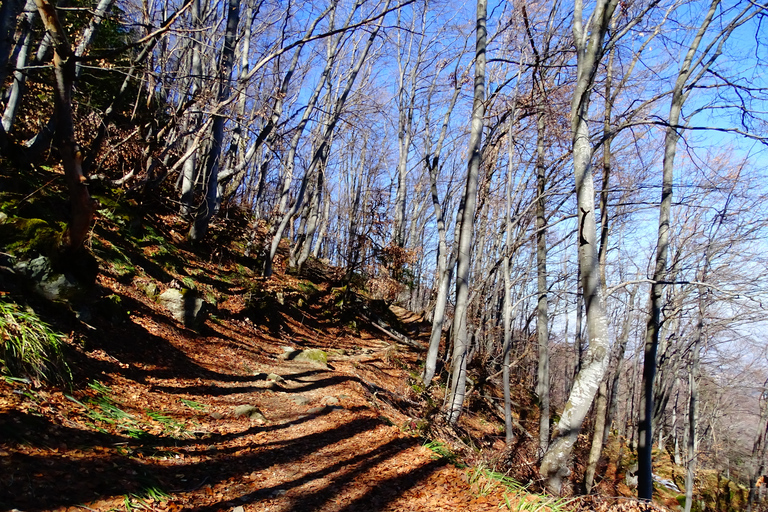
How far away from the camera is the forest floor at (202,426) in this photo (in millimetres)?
3041

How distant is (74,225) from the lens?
4711 mm

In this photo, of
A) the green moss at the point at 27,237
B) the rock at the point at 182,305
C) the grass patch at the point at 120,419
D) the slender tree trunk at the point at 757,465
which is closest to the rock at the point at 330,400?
the grass patch at the point at 120,419

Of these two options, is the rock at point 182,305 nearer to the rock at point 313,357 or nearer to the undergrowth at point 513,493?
the rock at point 313,357

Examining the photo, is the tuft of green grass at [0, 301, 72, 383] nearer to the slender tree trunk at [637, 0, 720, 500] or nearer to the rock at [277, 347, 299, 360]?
the rock at [277, 347, 299, 360]

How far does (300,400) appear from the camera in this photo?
20.3 feet

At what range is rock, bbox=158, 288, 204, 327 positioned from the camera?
7.35 m

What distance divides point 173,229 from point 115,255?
3.20 meters

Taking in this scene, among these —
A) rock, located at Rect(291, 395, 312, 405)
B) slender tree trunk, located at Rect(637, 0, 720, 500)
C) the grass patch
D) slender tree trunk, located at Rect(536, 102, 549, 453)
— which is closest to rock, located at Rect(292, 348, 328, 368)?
rock, located at Rect(291, 395, 312, 405)

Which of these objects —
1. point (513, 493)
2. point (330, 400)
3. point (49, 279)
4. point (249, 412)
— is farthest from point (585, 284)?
point (49, 279)

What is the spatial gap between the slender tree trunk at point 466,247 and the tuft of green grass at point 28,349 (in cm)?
516

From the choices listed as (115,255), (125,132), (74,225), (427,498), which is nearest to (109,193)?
(125,132)

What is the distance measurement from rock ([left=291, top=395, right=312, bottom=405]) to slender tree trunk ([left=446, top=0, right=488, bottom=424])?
2266 millimetres

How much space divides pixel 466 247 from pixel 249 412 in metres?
4.20

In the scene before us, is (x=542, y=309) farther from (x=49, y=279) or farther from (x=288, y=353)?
(x=49, y=279)
